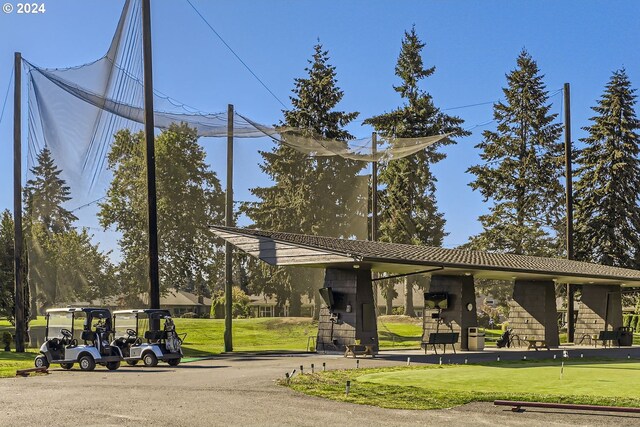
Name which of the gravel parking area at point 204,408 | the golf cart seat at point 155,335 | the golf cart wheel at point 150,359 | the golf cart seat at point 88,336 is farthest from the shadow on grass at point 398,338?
the gravel parking area at point 204,408

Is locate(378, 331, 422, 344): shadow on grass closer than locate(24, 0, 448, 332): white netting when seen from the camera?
No

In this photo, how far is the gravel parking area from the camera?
1227 cm

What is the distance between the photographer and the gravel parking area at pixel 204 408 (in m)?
12.3

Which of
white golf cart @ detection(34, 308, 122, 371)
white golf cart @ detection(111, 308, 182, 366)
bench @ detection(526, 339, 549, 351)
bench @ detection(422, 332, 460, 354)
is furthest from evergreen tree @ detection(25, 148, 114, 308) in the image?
bench @ detection(526, 339, 549, 351)

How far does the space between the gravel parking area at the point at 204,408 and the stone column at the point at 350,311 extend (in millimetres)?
8905

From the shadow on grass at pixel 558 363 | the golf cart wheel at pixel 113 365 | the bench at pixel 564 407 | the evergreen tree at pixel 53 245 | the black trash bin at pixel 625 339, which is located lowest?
the black trash bin at pixel 625 339

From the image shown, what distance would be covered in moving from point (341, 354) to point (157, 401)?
521 inches

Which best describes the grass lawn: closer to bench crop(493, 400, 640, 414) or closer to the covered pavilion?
bench crop(493, 400, 640, 414)

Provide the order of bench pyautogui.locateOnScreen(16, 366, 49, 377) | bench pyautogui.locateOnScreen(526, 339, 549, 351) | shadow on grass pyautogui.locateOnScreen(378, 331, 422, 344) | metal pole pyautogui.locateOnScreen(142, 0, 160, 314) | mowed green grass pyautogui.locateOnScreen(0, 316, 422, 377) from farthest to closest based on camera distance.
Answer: shadow on grass pyautogui.locateOnScreen(378, 331, 422, 344)
mowed green grass pyautogui.locateOnScreen(0, 316, 422, 377)
bench pyautogui.locateOnScreen(526, 339, 549, 351)
metal pole pyautogui.locateOnScreen(142, 0, 160, 314)
bench pyautogui.locateOnScreen(16, 366, 49, 377)

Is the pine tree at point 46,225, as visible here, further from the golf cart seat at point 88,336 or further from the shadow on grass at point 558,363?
the shadow on grass at point 558,363

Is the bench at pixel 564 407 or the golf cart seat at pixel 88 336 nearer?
the bench at pixel 564 407

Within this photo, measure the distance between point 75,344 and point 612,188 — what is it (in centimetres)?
3759

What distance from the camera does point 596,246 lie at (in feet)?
164

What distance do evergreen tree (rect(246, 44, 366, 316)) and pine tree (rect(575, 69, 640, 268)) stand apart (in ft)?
50.0
